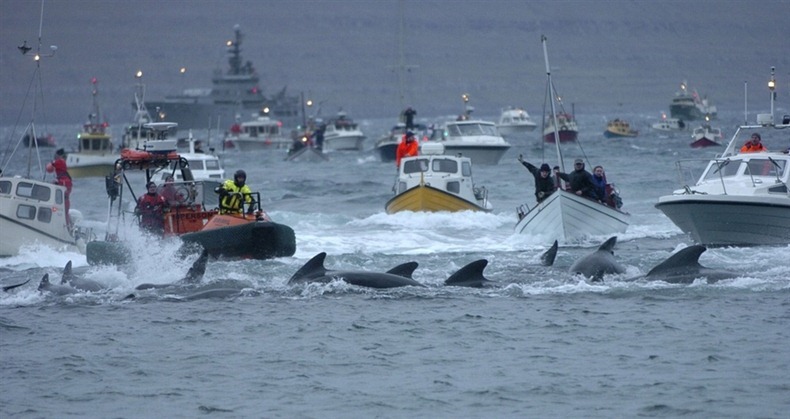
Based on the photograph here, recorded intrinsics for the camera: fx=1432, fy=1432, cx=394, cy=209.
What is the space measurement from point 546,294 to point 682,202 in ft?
21.5

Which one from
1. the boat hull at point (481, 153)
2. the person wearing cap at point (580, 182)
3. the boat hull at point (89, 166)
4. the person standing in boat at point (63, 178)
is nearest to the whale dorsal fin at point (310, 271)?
the person standing in boat at point (63, 178)

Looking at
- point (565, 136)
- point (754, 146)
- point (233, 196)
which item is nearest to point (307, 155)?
point (565, 136)

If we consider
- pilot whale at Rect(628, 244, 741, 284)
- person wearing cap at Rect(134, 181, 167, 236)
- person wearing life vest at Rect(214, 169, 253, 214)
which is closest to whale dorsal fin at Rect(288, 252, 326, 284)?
person wearing life vest at Rect(214, 169, 253, 214)

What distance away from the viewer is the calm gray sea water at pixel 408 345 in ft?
43.5

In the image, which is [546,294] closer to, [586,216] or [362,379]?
[362,379]

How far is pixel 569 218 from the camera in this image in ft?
90.3

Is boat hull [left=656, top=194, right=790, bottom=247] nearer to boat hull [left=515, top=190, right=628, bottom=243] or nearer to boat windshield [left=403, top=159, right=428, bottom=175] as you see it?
boat hull [left=515, top=190, right=628, bottom=243]

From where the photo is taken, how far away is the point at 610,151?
82188 mm

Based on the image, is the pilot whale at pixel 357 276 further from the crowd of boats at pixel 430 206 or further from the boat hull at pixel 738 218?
the boat hull at pixel 738 218

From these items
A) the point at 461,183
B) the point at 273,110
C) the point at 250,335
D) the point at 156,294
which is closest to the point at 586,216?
the point at 461,183

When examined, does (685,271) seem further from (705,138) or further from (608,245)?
(705,138)

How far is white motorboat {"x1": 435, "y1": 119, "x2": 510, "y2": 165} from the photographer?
6159 cm

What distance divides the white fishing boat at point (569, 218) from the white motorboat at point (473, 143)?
104 feet

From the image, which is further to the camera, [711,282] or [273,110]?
[273,110]
